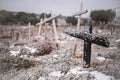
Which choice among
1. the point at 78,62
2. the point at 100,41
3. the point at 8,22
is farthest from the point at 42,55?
the point at 8,22

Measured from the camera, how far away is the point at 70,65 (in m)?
5.39

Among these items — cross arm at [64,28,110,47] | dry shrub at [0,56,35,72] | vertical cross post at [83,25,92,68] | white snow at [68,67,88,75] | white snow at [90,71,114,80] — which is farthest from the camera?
dry shrub at [0,56,35,72]

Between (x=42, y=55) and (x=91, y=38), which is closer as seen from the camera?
(x=91, y=38)

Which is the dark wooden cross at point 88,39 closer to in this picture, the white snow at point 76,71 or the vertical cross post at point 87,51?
the vertical cross post at point 87,51

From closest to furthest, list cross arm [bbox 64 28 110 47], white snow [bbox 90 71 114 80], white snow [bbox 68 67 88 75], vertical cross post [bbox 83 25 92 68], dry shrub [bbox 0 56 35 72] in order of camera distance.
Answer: white snow [bbox 90 71 114 80]
cross arm [bbox 64 28 110 47]
white snow [bbox 68 67 88 75]
vertical cross post [bbox 83 25 92 68]
dry shrub [bbox 0 56 35 72]

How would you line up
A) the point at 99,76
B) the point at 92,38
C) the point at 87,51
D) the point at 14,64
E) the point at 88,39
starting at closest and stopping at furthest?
the point at 99,76 < the point at 92,38 < the point at 88,39 < the point at 87,51 < the point at 14,64

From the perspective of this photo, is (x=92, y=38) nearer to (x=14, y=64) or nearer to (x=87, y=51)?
(x=87, y=51)

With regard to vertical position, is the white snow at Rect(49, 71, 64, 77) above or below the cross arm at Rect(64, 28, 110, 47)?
below

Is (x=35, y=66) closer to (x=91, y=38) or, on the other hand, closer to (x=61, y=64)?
(x=61, y=64)

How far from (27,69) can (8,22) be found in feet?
73.6

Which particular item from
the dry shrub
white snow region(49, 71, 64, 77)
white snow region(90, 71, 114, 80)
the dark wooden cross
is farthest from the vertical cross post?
the dry shrub

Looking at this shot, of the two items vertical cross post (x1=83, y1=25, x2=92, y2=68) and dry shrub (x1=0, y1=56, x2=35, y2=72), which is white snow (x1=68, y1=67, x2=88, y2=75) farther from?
dry shrub (x1=0, y1=56, x2=35, y2=72)

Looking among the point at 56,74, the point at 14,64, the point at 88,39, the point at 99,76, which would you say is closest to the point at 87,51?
the point at 88,39

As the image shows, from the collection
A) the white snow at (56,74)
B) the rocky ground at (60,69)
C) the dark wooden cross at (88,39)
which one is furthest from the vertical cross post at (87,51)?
the white snow at (56,74)
